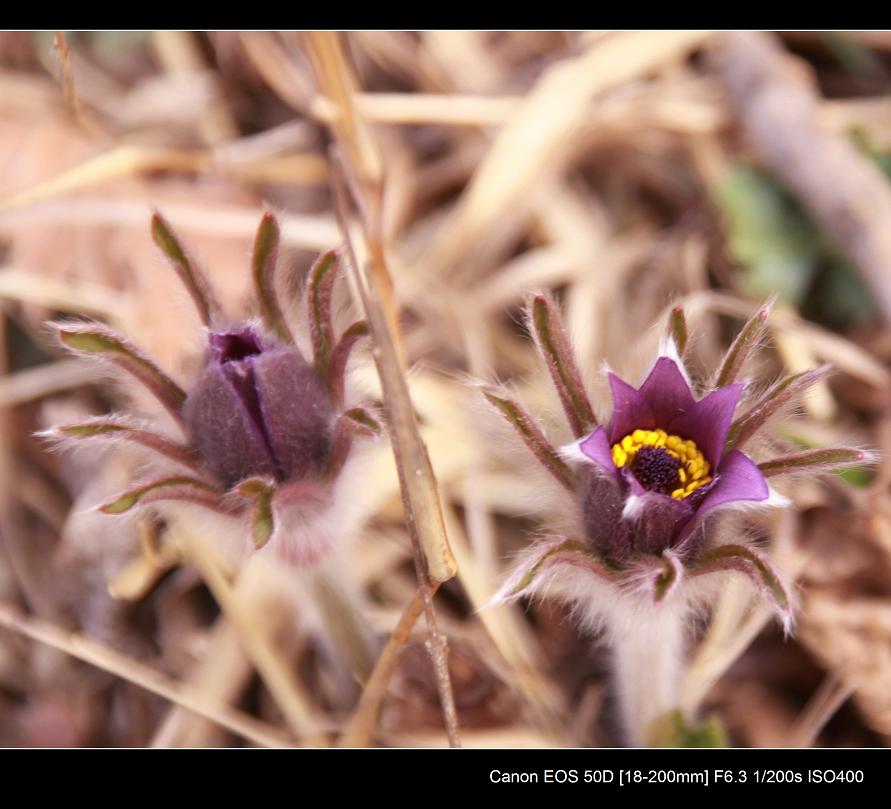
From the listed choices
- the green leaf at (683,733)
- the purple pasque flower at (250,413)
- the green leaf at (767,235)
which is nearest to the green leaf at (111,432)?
the purple pasque flower at (250,413)

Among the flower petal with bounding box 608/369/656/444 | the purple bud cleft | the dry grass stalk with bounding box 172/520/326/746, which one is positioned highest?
the purple bud cleft

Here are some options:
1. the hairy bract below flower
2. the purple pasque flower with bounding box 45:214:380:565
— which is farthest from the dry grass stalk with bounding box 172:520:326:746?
A: the hairy bract below flower

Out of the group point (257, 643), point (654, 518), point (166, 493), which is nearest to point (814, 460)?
point (654, 518)

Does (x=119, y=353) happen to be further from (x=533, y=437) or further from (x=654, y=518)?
(x=654, y=518)

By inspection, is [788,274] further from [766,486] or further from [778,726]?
[766,486]

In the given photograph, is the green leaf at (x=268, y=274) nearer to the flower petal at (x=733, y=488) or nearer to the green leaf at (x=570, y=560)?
the green leaf at (x=570, y=560)

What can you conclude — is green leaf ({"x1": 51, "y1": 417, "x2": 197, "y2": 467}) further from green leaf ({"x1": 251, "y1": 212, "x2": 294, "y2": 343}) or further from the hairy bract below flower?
the hairy bract below flower

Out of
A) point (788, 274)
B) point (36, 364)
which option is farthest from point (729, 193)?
point (36, 364)
